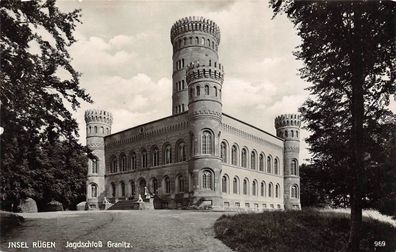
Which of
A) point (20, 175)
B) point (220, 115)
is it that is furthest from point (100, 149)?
point (20, 175)

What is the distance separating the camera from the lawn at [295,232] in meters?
14.9

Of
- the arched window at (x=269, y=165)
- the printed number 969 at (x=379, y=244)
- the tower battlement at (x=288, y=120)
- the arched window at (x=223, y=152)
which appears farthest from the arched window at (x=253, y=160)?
the printed number 969 at (x=379, y=244)

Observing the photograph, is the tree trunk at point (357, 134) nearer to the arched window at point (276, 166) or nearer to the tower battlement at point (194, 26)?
the tower battlement at point (194, 26)

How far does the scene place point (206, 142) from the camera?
120 feet

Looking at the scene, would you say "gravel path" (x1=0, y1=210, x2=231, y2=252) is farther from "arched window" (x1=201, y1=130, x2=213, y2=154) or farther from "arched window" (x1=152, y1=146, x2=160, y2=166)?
"arched window" (x1=152, y1=146, x2=160, y2=166)

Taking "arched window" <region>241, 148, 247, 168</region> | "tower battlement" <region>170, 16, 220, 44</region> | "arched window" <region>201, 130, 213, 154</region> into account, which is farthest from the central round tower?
"arched window" <region>201, 130, 213, 154</region>

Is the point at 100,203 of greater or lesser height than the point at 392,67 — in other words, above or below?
below

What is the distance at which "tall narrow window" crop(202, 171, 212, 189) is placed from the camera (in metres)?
35.9

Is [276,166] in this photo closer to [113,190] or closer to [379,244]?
[113,190]

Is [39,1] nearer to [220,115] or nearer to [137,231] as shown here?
[137,231]

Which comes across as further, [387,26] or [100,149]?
[100,149]

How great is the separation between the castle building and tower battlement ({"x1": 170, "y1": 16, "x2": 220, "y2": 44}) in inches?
4.2

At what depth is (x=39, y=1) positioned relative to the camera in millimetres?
14117

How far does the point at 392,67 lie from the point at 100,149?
3789 cm
